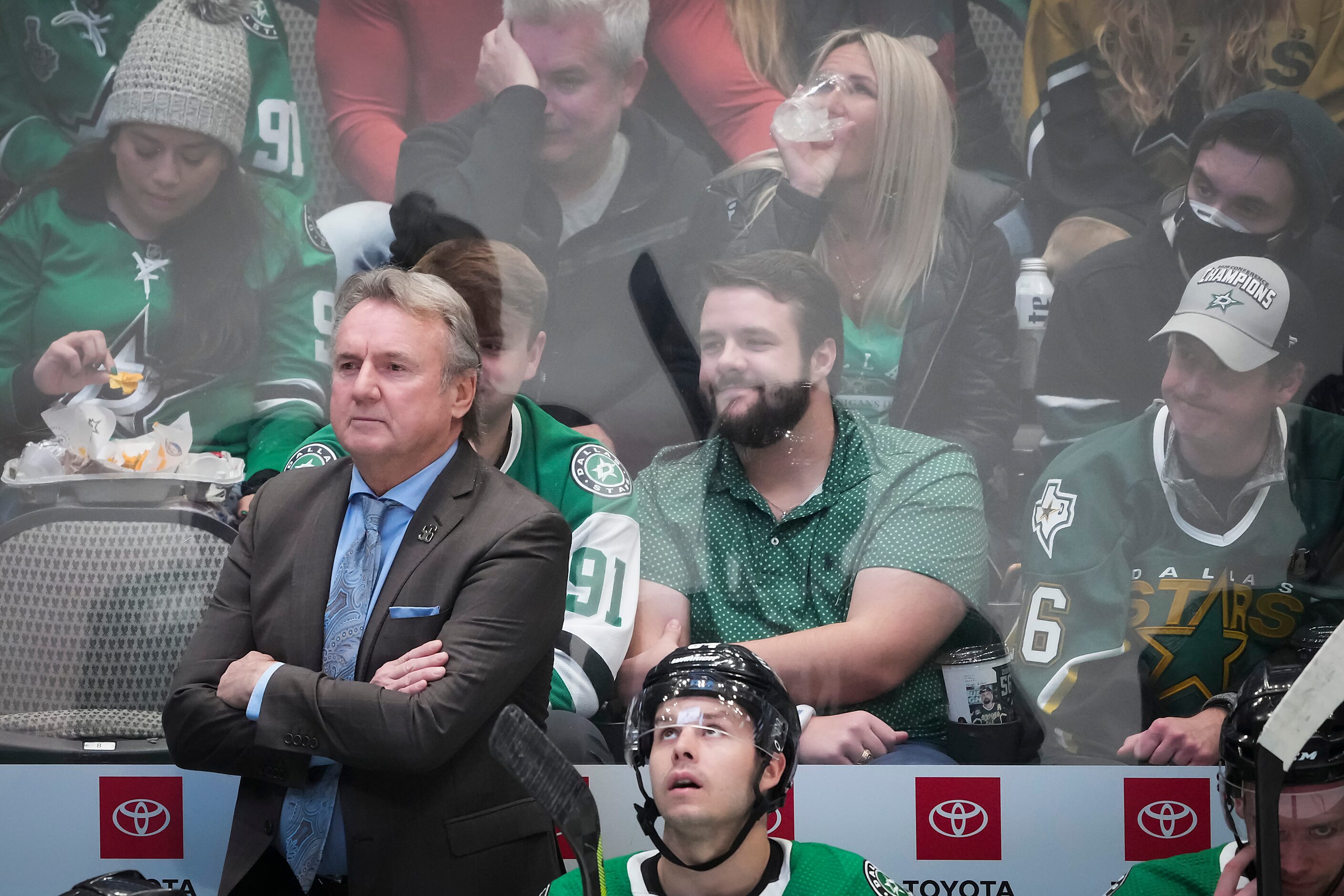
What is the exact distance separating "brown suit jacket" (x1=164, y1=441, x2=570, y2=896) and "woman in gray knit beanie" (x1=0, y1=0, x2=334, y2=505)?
1.12m

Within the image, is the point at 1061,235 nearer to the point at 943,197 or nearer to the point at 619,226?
the point at 943,197

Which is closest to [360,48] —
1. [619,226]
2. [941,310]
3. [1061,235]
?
[619,226]

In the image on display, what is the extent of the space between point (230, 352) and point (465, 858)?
70.7 inches

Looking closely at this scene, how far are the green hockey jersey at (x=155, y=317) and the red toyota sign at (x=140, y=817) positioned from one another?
868 mm

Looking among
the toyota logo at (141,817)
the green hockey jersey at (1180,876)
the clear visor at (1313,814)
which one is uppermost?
the clear visor at (1313,814)

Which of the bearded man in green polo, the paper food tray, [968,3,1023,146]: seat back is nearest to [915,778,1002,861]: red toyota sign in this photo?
the bearded man in green polo

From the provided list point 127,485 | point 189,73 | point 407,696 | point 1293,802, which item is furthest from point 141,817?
point 1293,802

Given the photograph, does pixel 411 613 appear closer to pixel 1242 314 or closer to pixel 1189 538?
pixel 1189 538

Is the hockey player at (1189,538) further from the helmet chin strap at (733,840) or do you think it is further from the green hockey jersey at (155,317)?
the green hockey jersey at (155,317)

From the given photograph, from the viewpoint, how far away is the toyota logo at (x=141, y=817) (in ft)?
11.8

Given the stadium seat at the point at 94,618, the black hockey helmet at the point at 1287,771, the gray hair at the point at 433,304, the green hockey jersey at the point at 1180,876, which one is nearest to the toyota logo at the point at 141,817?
the stadium seat at the point at 94,618

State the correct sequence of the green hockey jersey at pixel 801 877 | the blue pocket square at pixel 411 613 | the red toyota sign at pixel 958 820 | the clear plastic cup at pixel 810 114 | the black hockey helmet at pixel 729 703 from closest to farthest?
the green hockey jersey at pixel 801 877 → the black hockey helmet at pixel 729 703 → the blue pocket square at pixel 411 613 → the red toyota sign at pixel 958 820 → the clear plastic cup at pixel 810 114

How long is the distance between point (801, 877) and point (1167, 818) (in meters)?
1.60

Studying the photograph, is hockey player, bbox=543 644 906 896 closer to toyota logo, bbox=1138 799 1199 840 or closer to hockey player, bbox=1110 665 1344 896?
hockey player, bbox=1110 665 1344 896
